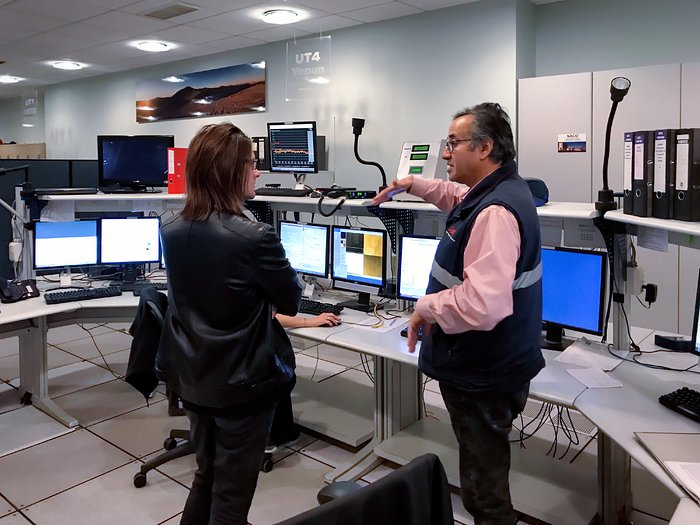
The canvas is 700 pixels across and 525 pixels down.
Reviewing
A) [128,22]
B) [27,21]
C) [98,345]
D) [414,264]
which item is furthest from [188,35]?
[414,264]

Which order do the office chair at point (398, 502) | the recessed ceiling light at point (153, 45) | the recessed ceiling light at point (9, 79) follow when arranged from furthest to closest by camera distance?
the recessed ceiling light at point (9, 79), the recessed ceiling light at point (153, 45), the office chair at point (398, 502)

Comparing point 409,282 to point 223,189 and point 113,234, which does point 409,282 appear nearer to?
point 223,189

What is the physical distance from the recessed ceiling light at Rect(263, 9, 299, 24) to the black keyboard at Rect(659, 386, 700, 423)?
14.1 feet

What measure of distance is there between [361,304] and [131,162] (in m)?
2.00

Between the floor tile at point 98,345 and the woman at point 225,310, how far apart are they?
3011mm

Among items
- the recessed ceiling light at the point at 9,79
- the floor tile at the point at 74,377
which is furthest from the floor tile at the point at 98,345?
the recessed ceiling light at the point at 9,79

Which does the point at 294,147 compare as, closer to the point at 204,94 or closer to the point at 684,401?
the point at 684,401

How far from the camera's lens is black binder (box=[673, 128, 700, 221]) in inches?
65.8

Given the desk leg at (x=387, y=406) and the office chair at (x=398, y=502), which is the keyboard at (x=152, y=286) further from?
the office chair at (x=398, y=502)

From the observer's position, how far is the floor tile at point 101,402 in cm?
334

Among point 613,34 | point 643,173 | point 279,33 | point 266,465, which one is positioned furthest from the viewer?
point 279,33

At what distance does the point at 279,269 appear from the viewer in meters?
1.69

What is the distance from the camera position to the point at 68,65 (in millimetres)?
7594

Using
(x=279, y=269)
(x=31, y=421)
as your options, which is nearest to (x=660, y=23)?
(x=279, y=269)
